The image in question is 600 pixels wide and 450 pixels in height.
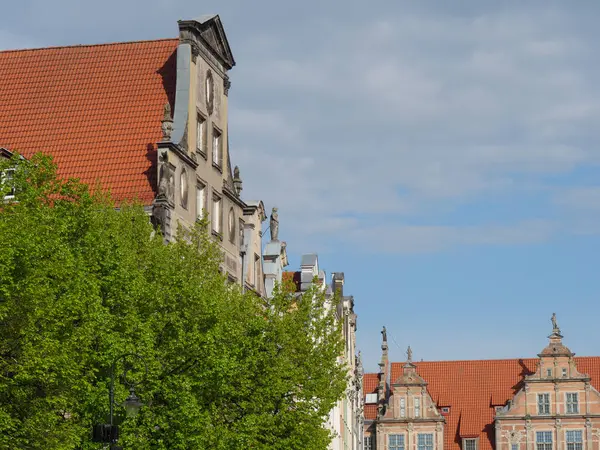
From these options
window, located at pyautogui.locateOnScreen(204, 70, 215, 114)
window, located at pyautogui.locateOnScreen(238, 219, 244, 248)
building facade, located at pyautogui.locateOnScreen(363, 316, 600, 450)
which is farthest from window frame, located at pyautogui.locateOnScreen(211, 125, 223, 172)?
building facade, located at pyautogui.locateOnScreen(363, 316, 600, 450)

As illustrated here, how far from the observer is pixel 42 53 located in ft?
176

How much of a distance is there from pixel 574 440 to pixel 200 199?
57073 millimetres

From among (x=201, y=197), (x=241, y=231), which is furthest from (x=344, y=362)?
(x=201, y=197)

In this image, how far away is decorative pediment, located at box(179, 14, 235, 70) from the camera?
50375 mm

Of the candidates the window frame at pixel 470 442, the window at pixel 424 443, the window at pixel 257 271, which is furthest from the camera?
the window at pixel 424 443

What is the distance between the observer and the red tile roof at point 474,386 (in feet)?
336

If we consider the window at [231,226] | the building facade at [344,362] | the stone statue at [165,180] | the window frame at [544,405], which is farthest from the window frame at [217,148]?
the window frame at [544,405]

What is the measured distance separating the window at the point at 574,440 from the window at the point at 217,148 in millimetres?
54877

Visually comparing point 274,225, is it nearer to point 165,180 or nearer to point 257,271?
point 257,271

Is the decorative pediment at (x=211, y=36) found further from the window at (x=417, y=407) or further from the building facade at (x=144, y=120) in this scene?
the window at (x=417, y=407)

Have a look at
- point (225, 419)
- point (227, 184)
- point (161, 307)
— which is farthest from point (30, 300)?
point (227, 184)

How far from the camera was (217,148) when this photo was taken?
53.4 metres

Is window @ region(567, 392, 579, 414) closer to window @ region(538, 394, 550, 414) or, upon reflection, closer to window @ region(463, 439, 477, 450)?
window @ region(538, 394, 550, 414)

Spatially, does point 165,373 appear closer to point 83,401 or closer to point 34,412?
point 83,401
